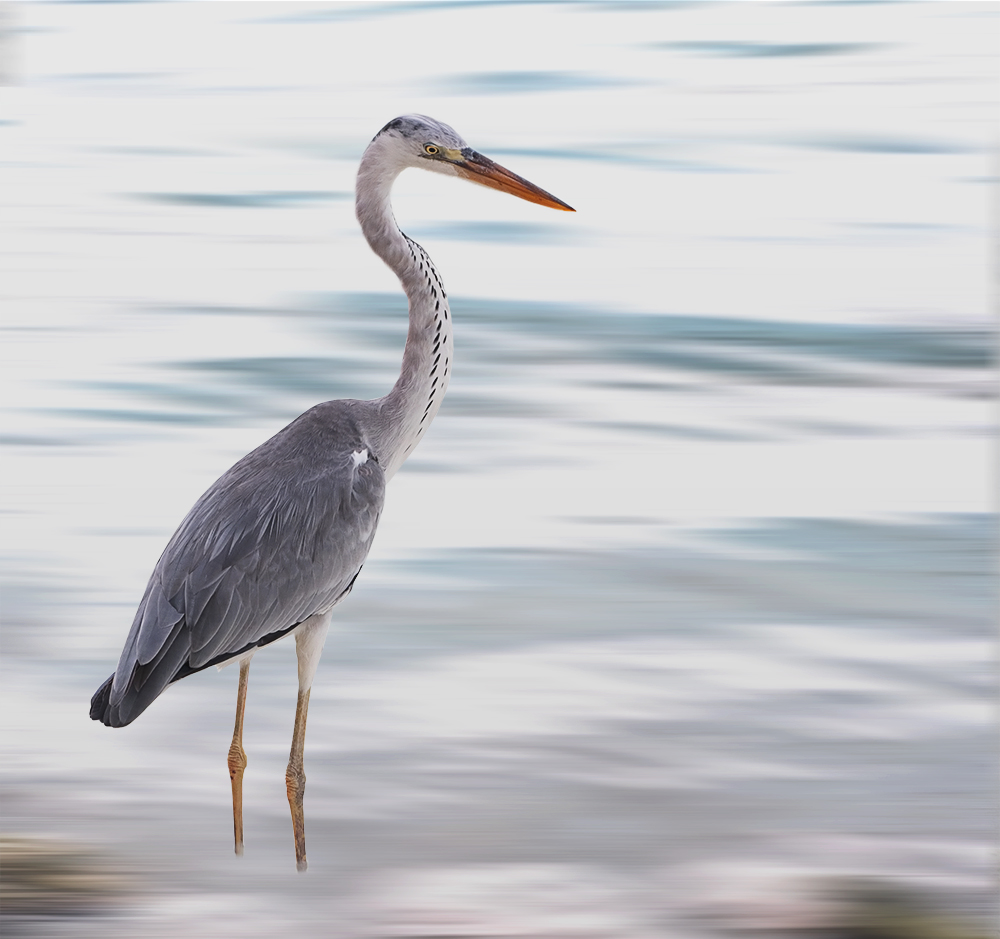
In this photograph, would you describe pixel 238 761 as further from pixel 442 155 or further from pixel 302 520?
pixel 442 155

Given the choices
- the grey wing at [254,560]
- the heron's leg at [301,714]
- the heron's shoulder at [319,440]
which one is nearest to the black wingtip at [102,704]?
the grey wing at [254,560]

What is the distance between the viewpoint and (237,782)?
491cm

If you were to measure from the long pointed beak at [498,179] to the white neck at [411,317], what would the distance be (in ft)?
0.74

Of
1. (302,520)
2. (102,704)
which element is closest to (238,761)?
(102,704)

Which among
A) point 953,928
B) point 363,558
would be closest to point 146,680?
point 363,558

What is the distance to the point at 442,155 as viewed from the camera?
195 inches

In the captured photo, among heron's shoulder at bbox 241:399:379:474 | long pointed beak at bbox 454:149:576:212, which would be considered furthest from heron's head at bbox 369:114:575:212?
heron's shoulder at bbox 241:399:379:474

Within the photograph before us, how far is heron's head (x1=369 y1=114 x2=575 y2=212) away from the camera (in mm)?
4910

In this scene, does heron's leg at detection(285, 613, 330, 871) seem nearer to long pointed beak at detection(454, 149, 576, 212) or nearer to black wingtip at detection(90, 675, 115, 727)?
black wingtip at detection(90, 675, 115, 727)

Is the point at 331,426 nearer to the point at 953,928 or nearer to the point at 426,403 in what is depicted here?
the point at 426,403

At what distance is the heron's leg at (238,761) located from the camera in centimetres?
482

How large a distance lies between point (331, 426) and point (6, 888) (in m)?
1.77

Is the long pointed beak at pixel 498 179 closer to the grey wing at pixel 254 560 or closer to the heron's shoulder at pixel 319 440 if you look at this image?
the heron's shoulder at pixel 319 440

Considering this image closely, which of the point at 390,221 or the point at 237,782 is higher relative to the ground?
the point at 390,221
